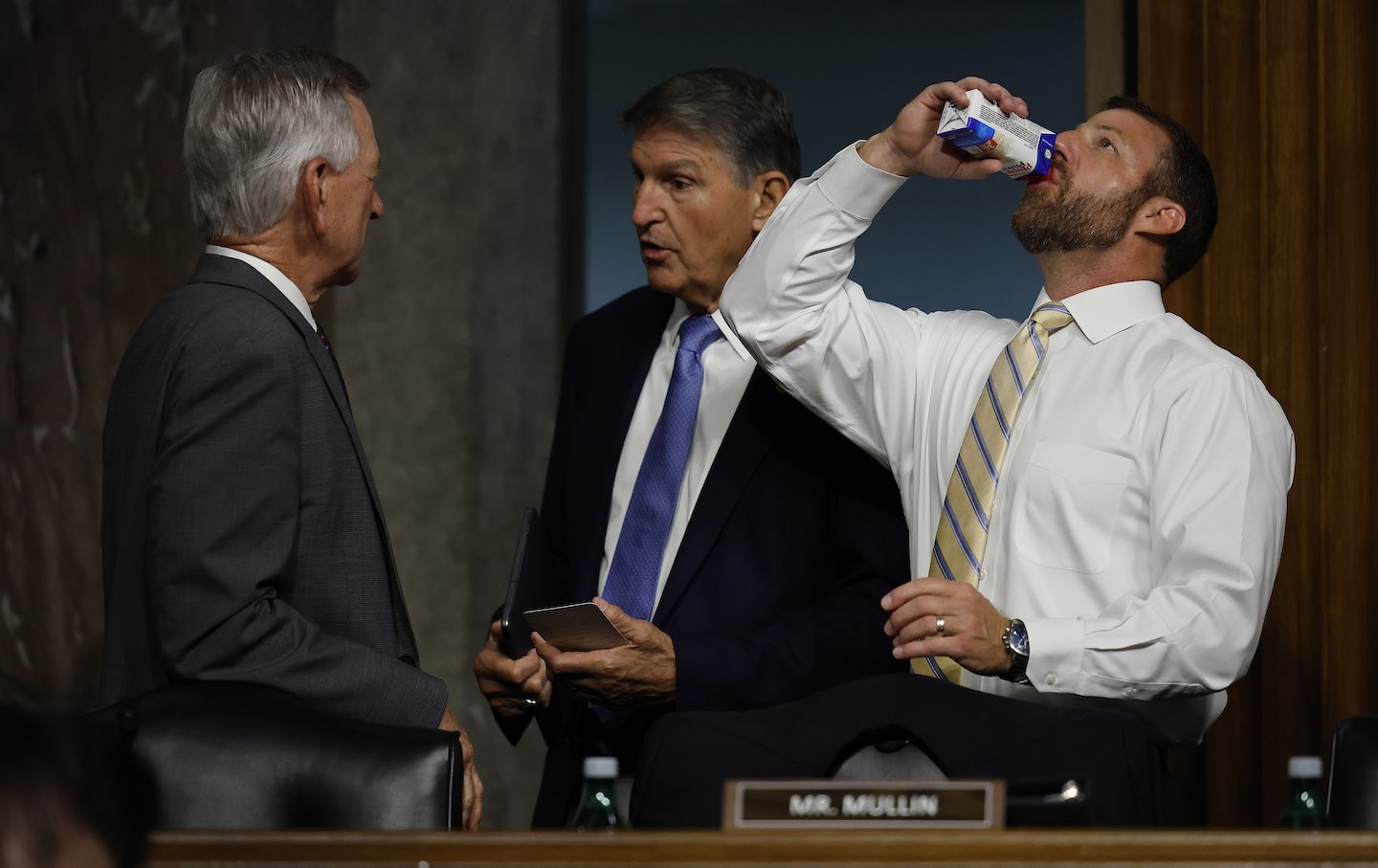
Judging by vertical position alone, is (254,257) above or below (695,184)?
below

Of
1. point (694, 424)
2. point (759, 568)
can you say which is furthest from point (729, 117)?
point (759, 568)

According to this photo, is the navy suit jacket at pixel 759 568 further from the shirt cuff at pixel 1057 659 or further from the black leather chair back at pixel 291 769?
the black leather chair back at pixel 291 769

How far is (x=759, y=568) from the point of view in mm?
2457

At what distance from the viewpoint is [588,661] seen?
2.25 m

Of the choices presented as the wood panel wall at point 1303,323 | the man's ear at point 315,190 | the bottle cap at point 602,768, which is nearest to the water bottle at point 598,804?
the bottle cap at point 602,768

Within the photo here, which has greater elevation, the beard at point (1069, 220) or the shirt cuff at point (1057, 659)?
the beard at point (1069, 220)

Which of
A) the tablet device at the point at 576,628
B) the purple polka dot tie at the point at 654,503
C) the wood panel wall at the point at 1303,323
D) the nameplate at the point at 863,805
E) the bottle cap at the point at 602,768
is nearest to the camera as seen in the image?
the nameplate at the point at 863,805

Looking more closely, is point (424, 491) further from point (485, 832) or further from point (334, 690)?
point (485, 832)

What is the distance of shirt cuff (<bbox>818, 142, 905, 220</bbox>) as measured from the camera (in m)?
2.38

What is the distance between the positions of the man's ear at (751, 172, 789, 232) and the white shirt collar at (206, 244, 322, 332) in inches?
30.4

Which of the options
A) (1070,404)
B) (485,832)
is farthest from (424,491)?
(485,832)

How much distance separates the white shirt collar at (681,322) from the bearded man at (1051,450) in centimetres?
19

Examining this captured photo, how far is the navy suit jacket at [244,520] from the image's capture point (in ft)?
6.53

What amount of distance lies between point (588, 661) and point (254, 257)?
2.29 feet
